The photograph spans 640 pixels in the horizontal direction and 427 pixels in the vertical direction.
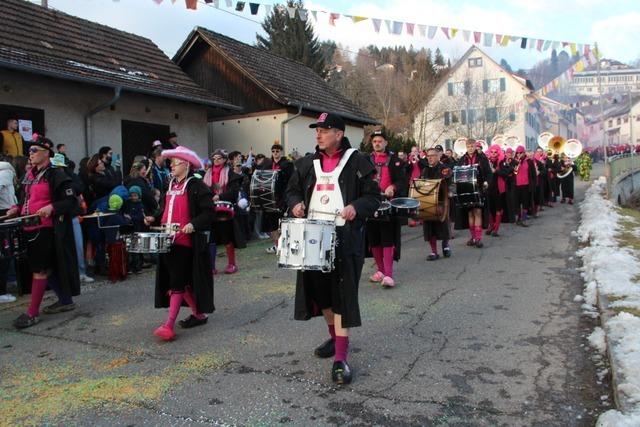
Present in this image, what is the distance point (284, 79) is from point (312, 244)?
18.8m

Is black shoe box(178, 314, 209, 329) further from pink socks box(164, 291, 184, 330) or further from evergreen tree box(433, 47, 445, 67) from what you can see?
evergreen tree box(433, 47, 445, 67)

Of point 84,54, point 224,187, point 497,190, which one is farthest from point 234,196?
point 84,54

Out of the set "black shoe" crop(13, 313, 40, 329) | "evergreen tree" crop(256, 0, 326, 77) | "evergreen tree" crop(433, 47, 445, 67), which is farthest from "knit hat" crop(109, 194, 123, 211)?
"evergreen tree" crop(433, 47, 445, 67)

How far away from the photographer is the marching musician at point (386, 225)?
7.15 m

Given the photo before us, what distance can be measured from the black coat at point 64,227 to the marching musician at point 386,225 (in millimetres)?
3545

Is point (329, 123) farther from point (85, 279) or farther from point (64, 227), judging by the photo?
point (85, 279)

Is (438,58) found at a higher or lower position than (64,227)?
higher

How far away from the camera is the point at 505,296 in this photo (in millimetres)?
6684

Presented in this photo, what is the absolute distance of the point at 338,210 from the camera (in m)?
4.20

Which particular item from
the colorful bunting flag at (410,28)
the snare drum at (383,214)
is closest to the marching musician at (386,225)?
the snare drum at (383,214)

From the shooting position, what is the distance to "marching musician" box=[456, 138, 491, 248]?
34.1ft

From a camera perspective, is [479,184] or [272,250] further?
[272,250]

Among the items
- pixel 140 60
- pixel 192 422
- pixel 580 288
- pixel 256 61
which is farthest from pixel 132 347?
pixel 256 61

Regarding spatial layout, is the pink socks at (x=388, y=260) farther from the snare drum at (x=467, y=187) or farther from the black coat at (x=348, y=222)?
the snare drum at (x=467, y=187)
